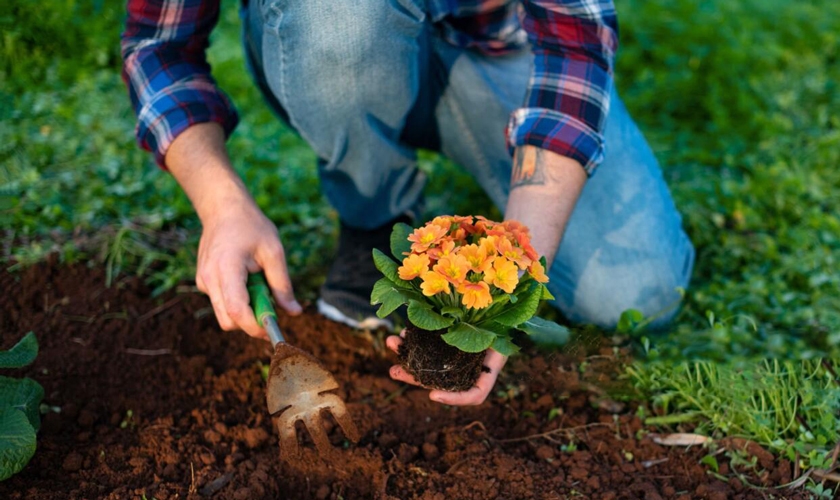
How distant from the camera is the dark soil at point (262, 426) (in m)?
1.86

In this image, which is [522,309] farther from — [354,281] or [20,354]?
[20,354]

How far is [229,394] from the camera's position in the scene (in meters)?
2.21

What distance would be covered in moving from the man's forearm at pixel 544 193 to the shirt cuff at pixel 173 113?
33.9 inches

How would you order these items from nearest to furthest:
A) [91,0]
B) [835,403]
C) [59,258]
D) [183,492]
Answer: [183,492] → [835,403] → [59,258] → [91,0]

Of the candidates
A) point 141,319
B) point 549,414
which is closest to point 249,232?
point 141,319

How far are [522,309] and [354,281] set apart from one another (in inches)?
37.3

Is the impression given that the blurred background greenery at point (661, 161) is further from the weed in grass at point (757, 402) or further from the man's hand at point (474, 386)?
the man's hand at point (474, 386)

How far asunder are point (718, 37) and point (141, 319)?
3.65 m

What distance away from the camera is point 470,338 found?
5.48 ft

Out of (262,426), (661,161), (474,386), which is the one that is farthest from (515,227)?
(661,161)

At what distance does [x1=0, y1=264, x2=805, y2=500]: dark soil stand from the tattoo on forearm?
48cm

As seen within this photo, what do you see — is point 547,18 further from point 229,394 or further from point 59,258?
point 59,258

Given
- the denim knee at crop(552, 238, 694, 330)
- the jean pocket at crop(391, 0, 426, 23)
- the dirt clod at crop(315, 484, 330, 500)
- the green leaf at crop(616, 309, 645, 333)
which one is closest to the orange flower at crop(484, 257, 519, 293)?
the dirt clod at crop(315, 484, 330, 500)

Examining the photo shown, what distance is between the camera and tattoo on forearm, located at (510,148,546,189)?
2.06 m
